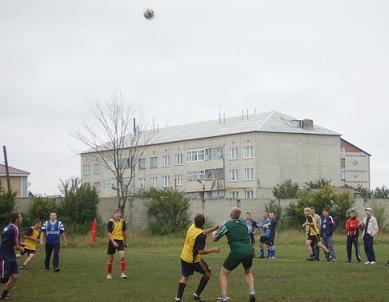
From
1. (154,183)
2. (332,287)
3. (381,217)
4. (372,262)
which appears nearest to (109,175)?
(154,183)

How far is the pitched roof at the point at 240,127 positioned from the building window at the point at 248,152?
80.5 inches

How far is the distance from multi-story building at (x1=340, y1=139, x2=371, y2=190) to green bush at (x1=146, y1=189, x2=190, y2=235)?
70.3m

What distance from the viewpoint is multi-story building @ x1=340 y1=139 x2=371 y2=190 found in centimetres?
12125

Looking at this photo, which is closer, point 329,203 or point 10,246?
point 10,246

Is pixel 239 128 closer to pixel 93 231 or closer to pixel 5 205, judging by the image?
pixel 93 231

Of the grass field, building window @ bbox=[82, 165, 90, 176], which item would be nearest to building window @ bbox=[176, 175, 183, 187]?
building window @ bbox=[82, 165, 90, 176]

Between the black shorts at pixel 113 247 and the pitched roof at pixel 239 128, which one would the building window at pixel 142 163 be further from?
the black shorts at pixel 113 247

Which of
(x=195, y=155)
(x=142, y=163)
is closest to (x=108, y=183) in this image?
(x=142, y=163)

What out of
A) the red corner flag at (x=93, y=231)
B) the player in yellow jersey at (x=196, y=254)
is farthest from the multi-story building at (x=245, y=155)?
the player in yellow jersey at (x=196, y=254)

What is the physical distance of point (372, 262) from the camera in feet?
88.8

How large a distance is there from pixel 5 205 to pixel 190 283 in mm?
28835

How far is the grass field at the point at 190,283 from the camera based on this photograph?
16828mm

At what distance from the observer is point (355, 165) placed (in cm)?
12431

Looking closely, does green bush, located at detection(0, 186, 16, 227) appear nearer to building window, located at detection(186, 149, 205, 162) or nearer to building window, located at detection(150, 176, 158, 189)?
building window, located at detection(186, 149, 205, 162)
